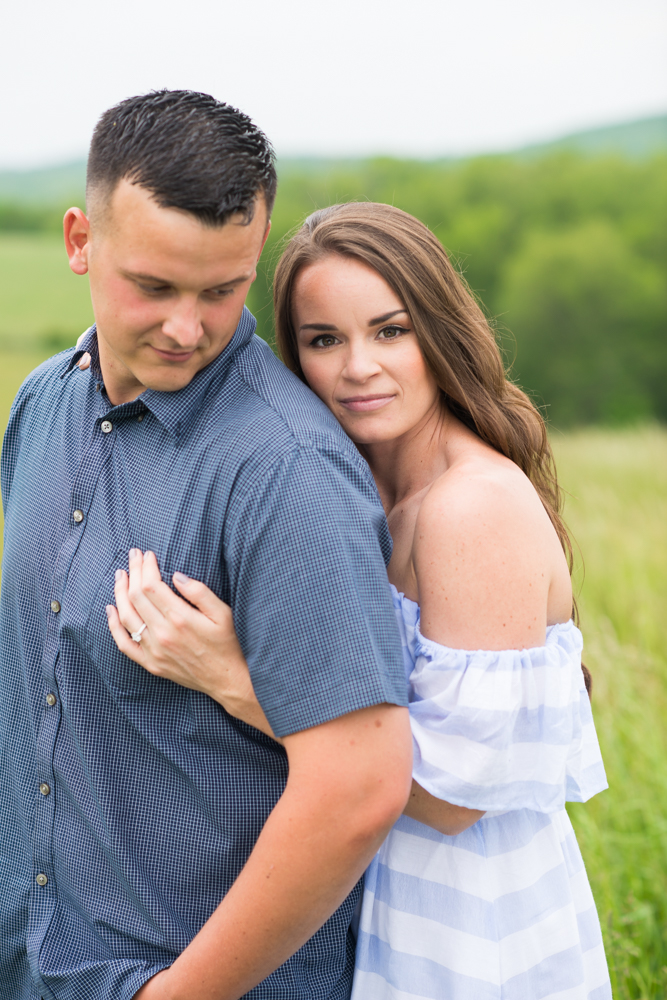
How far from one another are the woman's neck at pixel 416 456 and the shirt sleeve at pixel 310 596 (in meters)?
0.58

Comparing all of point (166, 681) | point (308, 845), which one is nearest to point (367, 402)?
point (166, 681)

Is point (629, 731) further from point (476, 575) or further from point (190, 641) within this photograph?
point (190, 641)

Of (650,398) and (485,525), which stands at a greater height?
(485,525)

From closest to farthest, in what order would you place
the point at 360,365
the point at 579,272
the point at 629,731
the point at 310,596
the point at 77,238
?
the point at 310,596 < the point at 77,238 < the point at 360,365 < the point at 629,731 < the point at 579,272

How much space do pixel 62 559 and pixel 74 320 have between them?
402 cm

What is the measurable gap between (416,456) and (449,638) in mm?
499

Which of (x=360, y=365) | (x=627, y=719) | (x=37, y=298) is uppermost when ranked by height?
(x=360, y=365)

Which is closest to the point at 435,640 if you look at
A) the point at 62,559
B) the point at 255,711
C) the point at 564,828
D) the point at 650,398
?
the point at 255,711

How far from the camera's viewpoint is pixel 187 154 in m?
1.19

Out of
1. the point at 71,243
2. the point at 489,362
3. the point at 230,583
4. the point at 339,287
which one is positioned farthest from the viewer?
the point at 489,362

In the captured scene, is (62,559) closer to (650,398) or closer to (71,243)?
(71,243)

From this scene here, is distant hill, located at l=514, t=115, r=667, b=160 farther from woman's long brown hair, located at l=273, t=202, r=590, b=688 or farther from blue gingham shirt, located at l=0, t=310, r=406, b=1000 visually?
blue gingham shirt, located at l=0, t=310, r=406, b=1000

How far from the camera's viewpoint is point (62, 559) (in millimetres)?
1446

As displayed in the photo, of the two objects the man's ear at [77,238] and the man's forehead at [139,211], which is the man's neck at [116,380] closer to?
the man's ear at [77,238]
